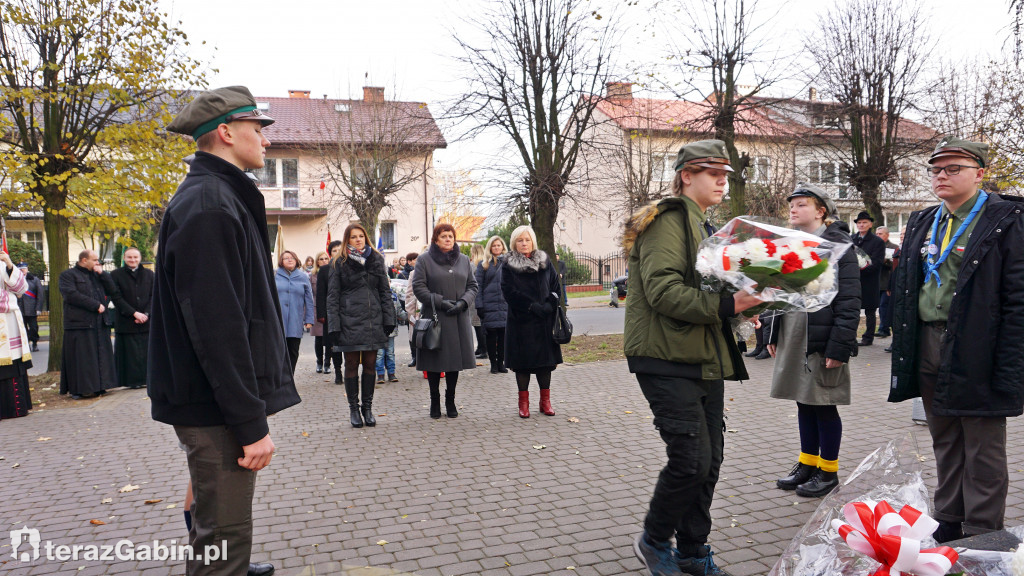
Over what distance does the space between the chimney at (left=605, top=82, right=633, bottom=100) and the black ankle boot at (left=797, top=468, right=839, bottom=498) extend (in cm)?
1175

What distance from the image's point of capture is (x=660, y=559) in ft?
11.6

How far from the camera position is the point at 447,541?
13.8ft

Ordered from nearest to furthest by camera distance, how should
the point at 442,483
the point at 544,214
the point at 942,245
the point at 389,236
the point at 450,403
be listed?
the point at 942,245 → the point at 442,483 → the point at 450,403 → the point at 544,214 → the point at 389,236

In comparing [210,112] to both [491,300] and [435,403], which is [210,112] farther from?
[491,300]

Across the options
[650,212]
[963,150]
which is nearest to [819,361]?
[963,150]

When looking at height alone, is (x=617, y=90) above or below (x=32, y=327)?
above

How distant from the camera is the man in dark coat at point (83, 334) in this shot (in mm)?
9922

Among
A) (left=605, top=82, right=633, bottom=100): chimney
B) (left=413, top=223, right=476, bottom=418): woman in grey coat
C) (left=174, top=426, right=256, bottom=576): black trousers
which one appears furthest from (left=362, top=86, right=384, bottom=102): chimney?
(left=174, top=426, right=256, bottom=576): black trousers

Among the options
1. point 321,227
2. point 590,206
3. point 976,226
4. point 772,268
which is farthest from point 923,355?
point 321,227

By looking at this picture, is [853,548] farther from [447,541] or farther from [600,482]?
[600,482]

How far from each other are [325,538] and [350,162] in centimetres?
2501

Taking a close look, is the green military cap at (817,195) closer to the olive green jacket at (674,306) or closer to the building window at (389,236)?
the olive green jacket at (674,306)

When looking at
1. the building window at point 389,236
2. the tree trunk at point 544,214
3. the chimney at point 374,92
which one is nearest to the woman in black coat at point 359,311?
the tree trunk at point 544,214

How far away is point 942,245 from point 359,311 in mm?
5502
